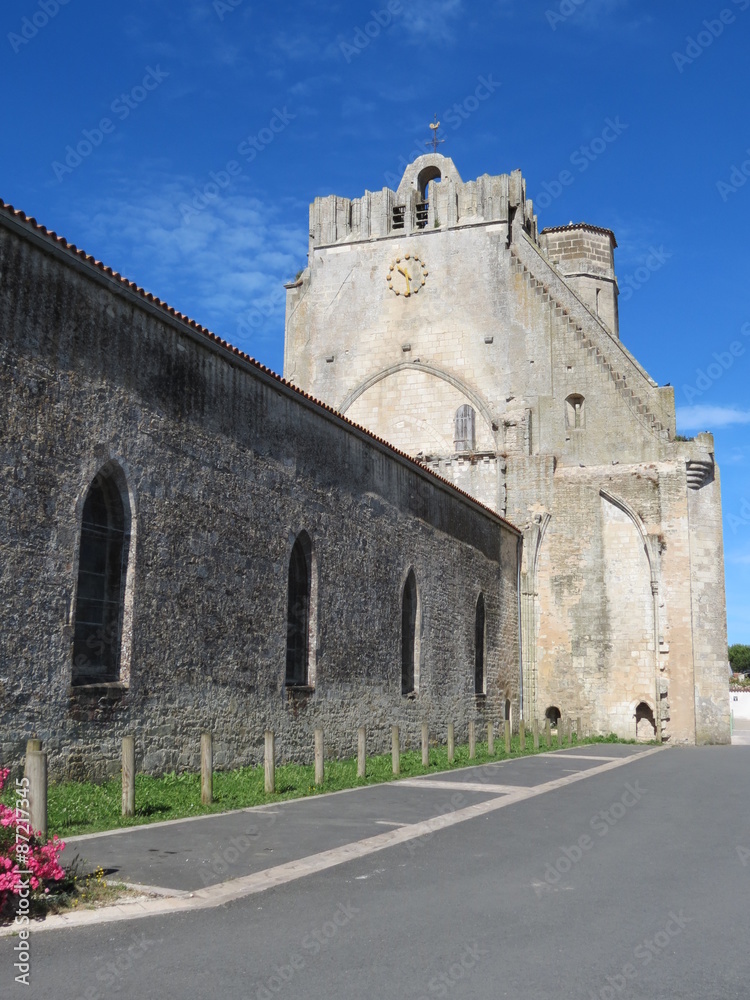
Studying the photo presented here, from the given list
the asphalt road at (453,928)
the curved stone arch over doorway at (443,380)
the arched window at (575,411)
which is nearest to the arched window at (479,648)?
the curved stone arch over doorway at (443,380)

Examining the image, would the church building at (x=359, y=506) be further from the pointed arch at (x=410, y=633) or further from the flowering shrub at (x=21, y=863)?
the flowering shrub at (x=21, y=863)

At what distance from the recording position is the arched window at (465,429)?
31297mm

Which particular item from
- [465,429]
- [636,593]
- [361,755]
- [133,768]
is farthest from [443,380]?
[133,768]

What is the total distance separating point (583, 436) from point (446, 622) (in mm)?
9527

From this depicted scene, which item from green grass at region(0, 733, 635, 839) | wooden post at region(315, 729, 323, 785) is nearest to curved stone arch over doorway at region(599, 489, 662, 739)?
green grass at region(0, 733, 635, 839)

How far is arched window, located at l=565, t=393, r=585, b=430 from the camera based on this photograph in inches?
1187

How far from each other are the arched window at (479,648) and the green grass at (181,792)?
806 cm

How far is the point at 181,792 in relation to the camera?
11547mm

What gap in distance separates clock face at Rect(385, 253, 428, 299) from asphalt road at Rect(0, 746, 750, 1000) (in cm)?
2530

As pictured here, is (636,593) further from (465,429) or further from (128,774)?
(128,774)

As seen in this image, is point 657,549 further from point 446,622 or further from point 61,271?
point 61,271

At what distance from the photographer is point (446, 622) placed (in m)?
23.3

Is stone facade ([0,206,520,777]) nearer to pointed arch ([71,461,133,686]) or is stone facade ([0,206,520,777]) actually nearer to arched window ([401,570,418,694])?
pointed arch ([71,461,133,686])

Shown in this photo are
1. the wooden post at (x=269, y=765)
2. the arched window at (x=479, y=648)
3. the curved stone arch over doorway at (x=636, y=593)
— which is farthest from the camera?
the curved stone arch over doorway at (x=636, y=593)
